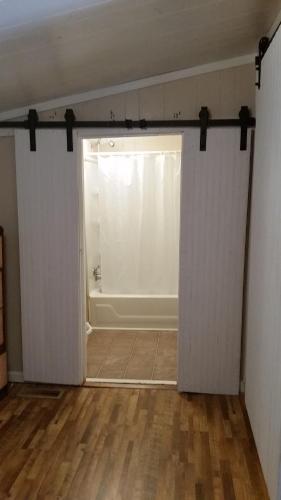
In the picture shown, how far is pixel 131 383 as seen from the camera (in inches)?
116

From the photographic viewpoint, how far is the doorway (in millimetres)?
4152

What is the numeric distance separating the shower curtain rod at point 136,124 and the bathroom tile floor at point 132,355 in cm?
179

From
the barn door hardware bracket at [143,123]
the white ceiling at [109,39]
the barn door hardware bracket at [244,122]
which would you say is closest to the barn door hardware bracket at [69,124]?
the white ceiling at [109,39]

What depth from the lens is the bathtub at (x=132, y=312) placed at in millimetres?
4164

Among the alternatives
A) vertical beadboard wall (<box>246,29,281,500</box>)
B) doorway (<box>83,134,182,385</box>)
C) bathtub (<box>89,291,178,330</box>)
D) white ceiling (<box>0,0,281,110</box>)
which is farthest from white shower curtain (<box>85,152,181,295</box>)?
vertical beadboard wall (<box>246,29,281,500</box>)

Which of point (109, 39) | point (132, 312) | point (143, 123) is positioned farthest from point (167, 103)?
point (132, 312)

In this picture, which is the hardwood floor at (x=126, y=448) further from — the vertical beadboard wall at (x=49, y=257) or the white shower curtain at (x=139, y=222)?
the white shower curtain at (x=139, y=222)

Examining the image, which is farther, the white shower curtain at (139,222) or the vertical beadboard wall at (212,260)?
the white shower curtain at (139,222)

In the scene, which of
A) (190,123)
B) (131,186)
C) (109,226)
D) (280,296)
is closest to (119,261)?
(109,226)

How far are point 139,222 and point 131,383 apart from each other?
186cm

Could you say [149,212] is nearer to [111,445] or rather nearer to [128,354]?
[128,354]

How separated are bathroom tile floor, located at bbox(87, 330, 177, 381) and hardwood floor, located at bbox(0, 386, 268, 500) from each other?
0.27 metres

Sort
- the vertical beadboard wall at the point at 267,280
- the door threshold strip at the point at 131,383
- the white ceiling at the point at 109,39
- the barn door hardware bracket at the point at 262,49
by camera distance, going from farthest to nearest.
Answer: the door threshold strip at the point at 131,383
the barn door hardware bracket at the point at 262,49
the vertical beadboard wall at the point at 267,280
the white ceiling at the point at 109,39

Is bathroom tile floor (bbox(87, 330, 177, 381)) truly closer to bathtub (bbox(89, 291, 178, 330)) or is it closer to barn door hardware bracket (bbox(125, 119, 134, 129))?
bathtub (bbox(89, 291, 178, 330))
